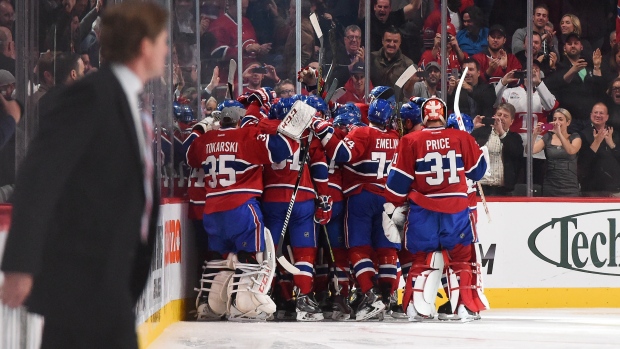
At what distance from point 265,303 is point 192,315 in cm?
66

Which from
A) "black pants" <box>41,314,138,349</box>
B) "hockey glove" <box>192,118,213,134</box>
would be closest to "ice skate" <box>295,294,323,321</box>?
"hockey glove" <box>192,118,213,134</box>

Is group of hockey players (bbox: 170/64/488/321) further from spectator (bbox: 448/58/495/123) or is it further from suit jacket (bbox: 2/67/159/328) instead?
suit jacket (bbox: 2/67/159/328)

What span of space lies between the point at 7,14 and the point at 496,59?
22.8ft

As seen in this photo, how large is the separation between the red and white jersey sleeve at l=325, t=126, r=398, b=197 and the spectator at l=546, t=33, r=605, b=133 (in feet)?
9.52

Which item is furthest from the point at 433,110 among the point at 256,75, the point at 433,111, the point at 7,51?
the point at 7,51

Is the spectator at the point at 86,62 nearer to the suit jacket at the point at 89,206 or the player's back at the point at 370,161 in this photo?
the suit jacket at the point at 89,206

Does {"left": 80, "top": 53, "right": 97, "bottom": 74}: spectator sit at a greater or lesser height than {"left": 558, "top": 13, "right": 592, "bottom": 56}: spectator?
lesser

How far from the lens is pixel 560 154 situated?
364 inches

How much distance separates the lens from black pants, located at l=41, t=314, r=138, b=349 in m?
2.14

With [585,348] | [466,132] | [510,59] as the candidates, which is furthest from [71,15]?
[510,59]

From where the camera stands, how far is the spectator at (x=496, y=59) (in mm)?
9531

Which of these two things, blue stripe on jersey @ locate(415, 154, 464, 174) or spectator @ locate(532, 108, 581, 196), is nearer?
blue stripe on jersey @ locate(415, 154, 464, 174)

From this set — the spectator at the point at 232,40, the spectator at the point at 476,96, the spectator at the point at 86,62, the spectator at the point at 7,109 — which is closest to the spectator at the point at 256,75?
the spectator at the point at 232,40

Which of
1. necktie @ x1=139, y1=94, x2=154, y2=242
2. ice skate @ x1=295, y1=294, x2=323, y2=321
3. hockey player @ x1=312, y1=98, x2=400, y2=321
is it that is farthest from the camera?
hockey player @ x1=312, y1=98, x2=400, y2=321
